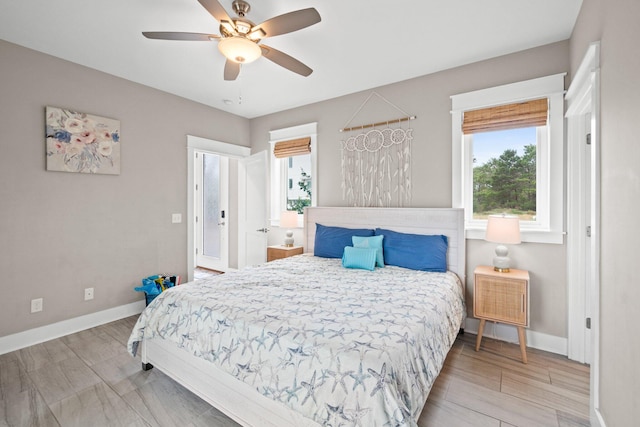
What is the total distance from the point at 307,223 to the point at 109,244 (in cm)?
231

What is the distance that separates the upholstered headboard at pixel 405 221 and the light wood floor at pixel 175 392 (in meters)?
0.88

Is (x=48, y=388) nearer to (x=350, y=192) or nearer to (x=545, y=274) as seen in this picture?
(x=350, y=192)

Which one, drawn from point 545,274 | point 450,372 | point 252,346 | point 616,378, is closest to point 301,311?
point 252,346

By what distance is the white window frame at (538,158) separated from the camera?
100 inches

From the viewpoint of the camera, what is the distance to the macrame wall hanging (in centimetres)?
335

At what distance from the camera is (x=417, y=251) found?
2.87 metres

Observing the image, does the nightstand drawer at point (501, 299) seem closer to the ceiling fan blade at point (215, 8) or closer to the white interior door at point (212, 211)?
the ceiling fan blade at point (215, 8)

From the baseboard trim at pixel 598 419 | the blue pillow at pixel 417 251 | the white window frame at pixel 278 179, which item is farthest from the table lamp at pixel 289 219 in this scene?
the baseboard trim at pixel 598 419

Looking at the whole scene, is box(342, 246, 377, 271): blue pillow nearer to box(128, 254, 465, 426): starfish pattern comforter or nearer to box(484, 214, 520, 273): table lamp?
box(128, 254, 465, 426): starfish pattern comforter

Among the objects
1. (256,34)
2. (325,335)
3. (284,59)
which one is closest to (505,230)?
(325,335)

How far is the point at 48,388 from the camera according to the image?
205 cm

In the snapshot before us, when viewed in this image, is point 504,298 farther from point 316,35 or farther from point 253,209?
point 253,209

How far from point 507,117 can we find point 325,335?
267cm

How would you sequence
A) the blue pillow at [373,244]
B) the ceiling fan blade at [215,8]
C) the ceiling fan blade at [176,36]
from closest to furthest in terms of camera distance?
the ceiling fan blade at [215,8], the ceiling fan blade at [176,36], the blue pillow at [373,244]
